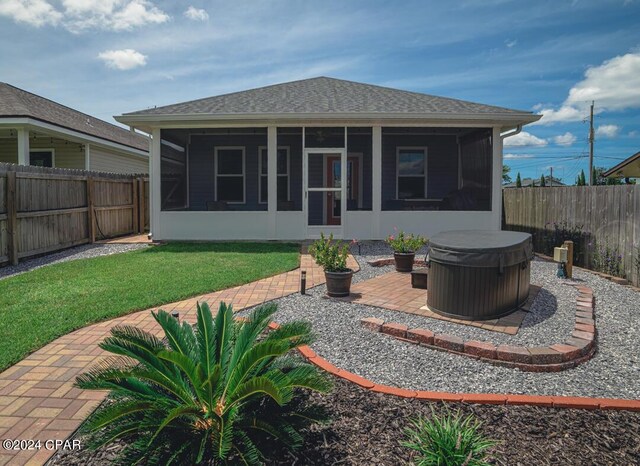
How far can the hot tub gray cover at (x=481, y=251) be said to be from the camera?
4.24 meters

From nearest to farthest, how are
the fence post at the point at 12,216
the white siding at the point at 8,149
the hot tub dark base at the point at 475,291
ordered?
1. the hot tub dark base at the point at 475,291
2. the fence post at the point at 12,216
3. the white siding at the point at 8,149

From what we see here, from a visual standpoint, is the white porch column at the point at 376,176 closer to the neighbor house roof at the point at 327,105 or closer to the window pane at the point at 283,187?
the neighbor house roof at the point at 327,105

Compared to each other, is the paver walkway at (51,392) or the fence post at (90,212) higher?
the fence post at (90,212)

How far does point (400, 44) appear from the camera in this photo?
10930 millimetres

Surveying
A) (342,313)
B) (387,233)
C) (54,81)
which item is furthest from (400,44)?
(54,81)

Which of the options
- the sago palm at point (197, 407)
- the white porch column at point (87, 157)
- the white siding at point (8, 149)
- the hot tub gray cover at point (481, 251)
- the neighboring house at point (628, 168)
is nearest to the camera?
the sago palm at point (197, 407)

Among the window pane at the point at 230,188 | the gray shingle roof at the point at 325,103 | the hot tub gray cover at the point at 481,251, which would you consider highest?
the gray shingle roof at the point at 325,103

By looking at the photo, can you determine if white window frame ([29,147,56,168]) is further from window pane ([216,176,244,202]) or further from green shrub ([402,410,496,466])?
green shrub ([402,410,496,466])

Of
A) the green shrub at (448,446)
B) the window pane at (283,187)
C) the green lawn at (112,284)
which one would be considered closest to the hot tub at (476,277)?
the green shrub at (448,446)

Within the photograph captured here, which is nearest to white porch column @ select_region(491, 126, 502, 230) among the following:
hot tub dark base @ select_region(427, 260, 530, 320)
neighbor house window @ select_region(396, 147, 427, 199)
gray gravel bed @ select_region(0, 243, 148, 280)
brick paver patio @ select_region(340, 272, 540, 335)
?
neighbor house window @ select_region(396, 147, 427, 199)

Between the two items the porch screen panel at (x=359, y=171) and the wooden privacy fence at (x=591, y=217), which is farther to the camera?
the porch screen panel at (x=359, y=171)

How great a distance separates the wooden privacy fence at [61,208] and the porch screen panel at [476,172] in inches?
386

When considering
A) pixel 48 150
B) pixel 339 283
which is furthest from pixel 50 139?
pixel 339 283

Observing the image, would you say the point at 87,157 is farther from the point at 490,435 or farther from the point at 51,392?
the point at 490,435
